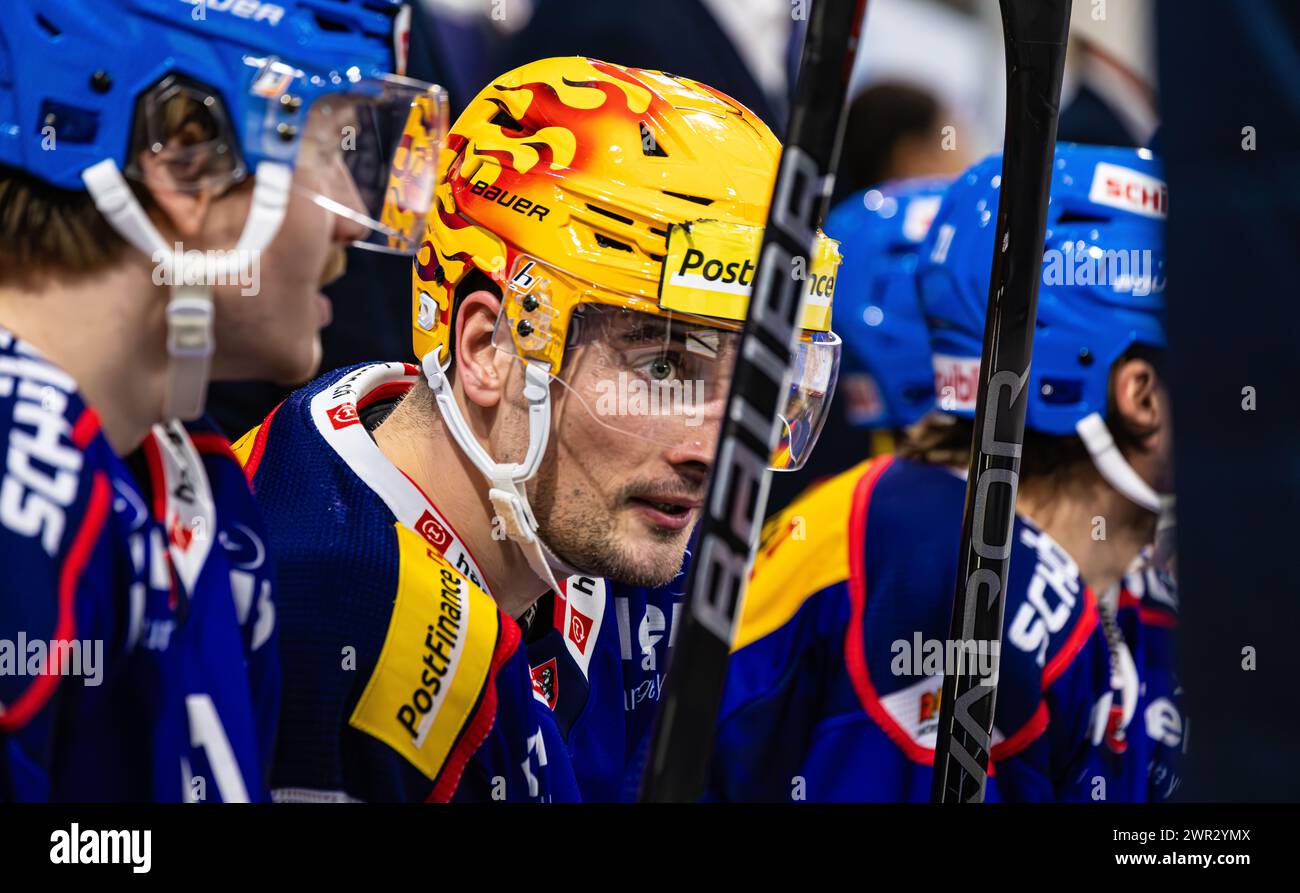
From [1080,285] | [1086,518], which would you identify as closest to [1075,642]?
[1086,518]

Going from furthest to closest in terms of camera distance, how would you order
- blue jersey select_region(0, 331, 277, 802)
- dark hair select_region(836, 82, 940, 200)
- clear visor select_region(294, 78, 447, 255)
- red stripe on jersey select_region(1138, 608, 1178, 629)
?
dark hair select_region(836, 82, 940, 200)
red stripe on jersey select_region(1138, 608, 1178, 629)
clear visor select_region(294, 78, 447, 255)
blue jersey select_region(0, 331, 277, 802)

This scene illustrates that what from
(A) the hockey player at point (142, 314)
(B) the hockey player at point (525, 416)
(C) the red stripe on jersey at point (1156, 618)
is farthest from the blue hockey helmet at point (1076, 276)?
(A) the hockey player at point (142, 314)

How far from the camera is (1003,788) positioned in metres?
2.24

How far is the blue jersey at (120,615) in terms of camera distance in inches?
40.2

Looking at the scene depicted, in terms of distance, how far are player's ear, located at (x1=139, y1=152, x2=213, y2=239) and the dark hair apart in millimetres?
2016

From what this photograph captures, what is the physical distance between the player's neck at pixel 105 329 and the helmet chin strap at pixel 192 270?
1 centimetres

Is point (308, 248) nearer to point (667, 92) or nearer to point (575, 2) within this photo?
point (667, 92)

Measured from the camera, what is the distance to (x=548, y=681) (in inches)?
69.4

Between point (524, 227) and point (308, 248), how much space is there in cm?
47

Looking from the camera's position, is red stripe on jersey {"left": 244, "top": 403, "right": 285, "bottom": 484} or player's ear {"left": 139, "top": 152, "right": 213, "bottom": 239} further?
red stripe on jersey {"left": 244, "top": 403, "right": 285, "bottom": 484}

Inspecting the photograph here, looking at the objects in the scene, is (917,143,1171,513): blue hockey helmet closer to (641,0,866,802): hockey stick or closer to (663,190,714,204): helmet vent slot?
(663,190,714,204): helmet vent slot

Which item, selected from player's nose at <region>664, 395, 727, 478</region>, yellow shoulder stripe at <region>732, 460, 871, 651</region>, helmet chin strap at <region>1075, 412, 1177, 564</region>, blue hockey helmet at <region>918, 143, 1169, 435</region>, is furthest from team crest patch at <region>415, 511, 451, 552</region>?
helmet chin strap at <region>1075, 412, 1177, 564</region>

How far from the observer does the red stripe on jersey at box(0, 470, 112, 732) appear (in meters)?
1.02

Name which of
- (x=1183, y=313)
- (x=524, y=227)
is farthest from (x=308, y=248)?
(x=1183, y=313)
